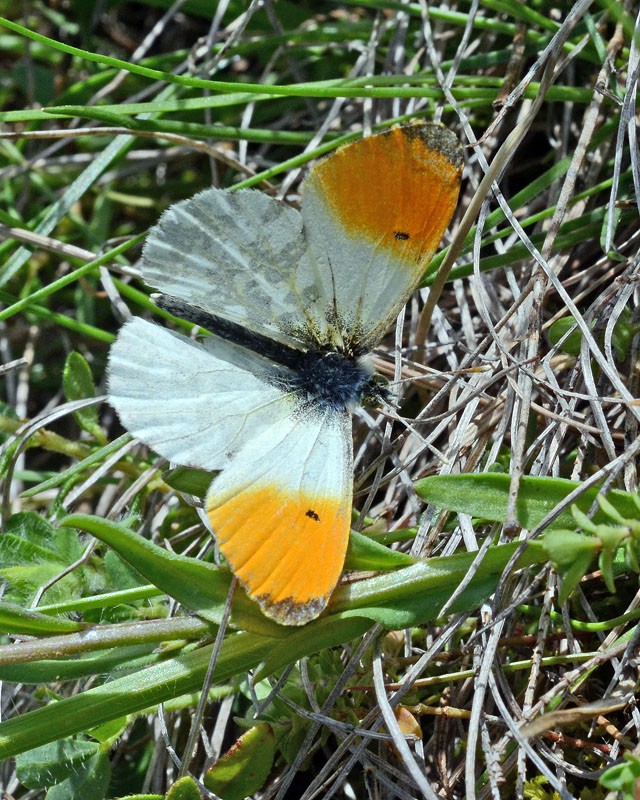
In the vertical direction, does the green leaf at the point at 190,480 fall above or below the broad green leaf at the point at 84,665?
above

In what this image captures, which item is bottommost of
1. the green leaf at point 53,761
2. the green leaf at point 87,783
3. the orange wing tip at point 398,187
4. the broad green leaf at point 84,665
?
the green leaf at point 87,783

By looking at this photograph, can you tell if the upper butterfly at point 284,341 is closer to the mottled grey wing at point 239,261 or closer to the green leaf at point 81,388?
the mottled grey wing at point 239,261

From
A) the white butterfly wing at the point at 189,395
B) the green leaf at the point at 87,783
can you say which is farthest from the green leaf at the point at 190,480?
the green leaf at the point at 87,783

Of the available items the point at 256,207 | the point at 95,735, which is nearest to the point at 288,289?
the point at 256,207

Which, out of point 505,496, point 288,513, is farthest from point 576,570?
point 288,513

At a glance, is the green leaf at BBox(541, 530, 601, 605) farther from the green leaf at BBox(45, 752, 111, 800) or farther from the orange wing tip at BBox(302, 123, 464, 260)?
the green leaf at BBox(45, 752, 111, 800)

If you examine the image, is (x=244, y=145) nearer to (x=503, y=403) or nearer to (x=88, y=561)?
(x=503, y=403)

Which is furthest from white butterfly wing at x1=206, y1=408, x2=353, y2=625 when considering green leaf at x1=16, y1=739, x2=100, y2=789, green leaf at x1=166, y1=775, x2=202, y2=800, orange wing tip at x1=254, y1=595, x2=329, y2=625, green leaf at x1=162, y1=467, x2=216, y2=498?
green leaf at x1=16, y1=739, x2=100, y2=789

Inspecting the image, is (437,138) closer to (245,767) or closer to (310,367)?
(310,367)
